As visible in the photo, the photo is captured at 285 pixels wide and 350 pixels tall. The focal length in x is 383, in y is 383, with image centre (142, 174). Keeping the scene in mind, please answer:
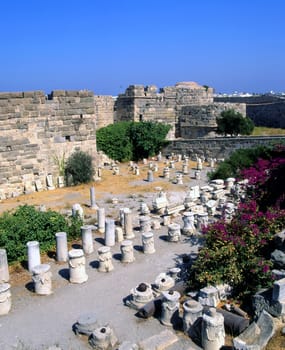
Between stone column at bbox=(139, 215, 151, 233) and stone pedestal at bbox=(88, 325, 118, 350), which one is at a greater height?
stone column at bbox=(139, 215, 151, 233)

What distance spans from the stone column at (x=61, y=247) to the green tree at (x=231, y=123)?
61.8 feet

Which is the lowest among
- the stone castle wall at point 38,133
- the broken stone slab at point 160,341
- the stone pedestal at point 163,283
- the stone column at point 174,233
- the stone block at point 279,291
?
the broken stone slab at point 160,341

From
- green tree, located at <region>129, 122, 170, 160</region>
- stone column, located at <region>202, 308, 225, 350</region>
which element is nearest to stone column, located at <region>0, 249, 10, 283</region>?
stone column, located at <region>202, 308, 225, 350</region>

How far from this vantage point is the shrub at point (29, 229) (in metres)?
8.87

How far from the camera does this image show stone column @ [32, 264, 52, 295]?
290 inches

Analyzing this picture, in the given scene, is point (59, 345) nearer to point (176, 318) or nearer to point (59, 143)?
point (176, 318)

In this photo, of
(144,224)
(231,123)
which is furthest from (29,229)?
(231,123)

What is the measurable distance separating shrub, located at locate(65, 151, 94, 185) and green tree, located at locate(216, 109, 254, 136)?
11.9 metres

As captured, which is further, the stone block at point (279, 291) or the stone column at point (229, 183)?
the stone column at point (229, 183)

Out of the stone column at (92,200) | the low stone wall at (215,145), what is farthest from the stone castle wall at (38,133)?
the low stone wall at (215,145)

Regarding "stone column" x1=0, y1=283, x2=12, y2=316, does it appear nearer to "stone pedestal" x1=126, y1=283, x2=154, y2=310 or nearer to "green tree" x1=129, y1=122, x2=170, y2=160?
"stone pedestal" x1=126, y1=283, x2=154, y2=310

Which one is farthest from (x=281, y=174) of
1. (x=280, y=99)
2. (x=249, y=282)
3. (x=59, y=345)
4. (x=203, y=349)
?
(x=280, y=99)

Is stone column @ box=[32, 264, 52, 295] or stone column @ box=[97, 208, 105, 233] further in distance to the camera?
stone column @ box=[97, 208, 105, 233]

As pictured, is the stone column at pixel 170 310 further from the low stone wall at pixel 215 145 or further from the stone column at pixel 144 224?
the low stone wall at pixel 215 145
